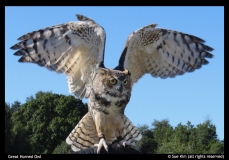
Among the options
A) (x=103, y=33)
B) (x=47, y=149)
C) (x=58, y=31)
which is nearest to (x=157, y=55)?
(x=103, y=33)

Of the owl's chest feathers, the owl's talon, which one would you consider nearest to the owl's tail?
the owl's chest feathers

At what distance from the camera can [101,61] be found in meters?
8.37

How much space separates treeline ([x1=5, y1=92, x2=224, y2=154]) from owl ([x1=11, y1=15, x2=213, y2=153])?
20536mm

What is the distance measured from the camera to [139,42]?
866 cm

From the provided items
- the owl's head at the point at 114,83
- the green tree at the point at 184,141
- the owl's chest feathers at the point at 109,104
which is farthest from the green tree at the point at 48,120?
the owl's head at the point at 114,83

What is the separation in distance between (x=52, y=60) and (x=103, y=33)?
1.03 m

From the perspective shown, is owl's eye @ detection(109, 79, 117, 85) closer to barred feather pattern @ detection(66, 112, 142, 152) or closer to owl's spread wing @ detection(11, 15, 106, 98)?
owl's spread wing @ detection(11, 15, 106, 98)

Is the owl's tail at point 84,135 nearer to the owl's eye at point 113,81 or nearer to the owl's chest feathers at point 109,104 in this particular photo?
the owl's chest feathers at point 109,104

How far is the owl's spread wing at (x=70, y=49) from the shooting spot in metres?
8.38

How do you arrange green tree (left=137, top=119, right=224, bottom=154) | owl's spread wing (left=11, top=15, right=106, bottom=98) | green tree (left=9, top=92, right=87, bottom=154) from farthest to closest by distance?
green tree (left=9, top=92, right=87, bottom=154)
green tree (left=137, top=119, right=224, bottom=154)
owl's spread wing (left=11, top=15, right=106, bottom=98)

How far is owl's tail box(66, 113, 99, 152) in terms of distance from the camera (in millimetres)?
8461

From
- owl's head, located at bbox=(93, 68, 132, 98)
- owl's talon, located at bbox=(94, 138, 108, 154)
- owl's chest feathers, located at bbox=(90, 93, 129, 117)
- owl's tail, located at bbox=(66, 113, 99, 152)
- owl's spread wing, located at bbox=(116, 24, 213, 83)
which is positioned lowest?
owl's talon, located at bbox=(94, 138, 108, 154)

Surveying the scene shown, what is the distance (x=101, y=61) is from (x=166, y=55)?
1.36 meters
